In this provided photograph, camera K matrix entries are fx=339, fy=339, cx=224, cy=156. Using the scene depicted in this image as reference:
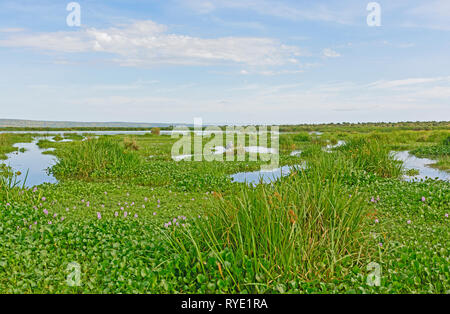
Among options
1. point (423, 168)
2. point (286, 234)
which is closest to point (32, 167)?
point (286, 234)

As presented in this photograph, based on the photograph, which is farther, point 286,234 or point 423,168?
point 423,168

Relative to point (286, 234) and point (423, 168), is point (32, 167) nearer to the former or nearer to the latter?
point (286, 234)

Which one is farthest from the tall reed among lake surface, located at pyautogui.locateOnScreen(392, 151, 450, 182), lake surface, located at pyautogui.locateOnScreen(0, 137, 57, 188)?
lake surface, located at pyautogui.locateOnScreen(392, 151, 450, 182)

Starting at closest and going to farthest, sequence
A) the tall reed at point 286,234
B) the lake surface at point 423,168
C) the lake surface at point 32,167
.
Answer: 1. the tall reed at point 286,234
2. the lake surface at point 32,167
3. the lake surface at point 423,168

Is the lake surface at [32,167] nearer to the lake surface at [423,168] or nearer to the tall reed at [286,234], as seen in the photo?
the tall reed at [286,234]

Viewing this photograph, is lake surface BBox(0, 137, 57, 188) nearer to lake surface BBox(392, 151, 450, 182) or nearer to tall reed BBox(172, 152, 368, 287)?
tall reed BBox(172, 152, 368, 287)

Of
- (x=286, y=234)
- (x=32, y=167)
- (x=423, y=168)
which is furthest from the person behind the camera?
(x=32, y=167)

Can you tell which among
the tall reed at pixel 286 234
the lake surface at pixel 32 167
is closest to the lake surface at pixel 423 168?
the tall reed at pixel 286 234

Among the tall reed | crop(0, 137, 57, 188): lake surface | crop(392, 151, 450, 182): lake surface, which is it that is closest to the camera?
the tall reed

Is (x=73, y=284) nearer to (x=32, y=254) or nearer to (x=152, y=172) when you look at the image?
(x=32, y=254)

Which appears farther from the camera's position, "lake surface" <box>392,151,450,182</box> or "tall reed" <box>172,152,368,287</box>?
"lake surface" <box>392,151,450,182</box>

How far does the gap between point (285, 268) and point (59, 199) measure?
6.41 metres

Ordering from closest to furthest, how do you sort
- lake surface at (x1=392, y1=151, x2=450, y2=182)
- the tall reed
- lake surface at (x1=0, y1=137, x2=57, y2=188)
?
the tall reed, lake surface at (x1=0, y1=137, x2=57, y2=188), lake surface at (x1=392, y1=151, x2=450, y2=182)
